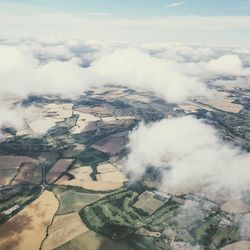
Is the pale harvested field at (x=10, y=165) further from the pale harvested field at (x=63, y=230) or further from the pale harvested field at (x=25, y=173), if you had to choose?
the pale harvested field at (x=63, y=230)

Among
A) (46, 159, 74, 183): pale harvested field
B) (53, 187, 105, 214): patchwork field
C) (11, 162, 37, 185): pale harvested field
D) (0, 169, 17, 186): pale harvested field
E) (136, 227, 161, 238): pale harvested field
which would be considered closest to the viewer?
(136, 227, 161, 238): pale harvested field

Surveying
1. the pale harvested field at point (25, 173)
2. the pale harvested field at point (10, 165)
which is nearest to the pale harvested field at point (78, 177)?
the pale harvested field at point (25, 173)

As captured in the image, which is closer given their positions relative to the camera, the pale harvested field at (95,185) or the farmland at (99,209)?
the farmland at (99,209)

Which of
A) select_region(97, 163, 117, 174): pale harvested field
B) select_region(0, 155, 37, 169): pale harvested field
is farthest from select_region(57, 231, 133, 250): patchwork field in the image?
select_region(0, 155, 37, 169): pale harvested field

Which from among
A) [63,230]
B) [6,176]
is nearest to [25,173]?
[6,176]

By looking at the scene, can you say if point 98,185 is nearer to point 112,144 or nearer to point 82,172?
point 82,172

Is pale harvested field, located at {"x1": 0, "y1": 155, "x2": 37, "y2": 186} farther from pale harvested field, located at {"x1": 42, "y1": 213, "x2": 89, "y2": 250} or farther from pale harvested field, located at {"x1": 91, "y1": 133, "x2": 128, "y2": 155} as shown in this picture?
pale harvested field, located at {"x1": 42, "y1": 213, "x2": 89, "y2": 250}

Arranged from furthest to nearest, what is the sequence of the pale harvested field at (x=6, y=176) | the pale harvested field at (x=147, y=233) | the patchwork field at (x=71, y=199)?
the pale harvested field at (x=6, y=176)
the patchwork field at (x=71, y=199)
the pale harvested field at (x=147, y=233)
